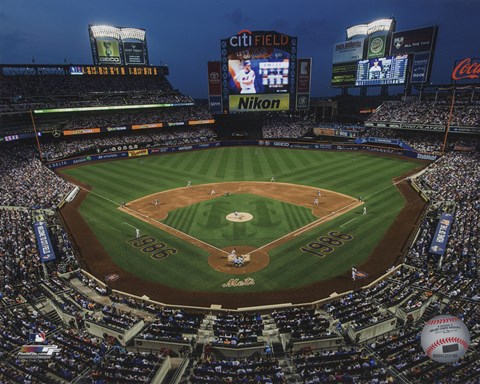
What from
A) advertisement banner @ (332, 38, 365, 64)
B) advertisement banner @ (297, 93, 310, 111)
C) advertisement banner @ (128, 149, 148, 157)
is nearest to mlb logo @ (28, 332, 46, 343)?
advertisement banner @ (128, 149, 148, 157)

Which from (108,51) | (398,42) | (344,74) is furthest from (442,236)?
(108,51)

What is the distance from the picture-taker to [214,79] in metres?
72.9

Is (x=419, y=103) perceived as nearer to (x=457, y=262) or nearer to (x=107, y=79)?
(x=457, y=262)

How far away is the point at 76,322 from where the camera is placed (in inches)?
686

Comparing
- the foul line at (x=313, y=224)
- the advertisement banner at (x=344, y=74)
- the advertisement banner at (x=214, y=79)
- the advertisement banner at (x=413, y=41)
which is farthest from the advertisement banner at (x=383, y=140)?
the foul line at (x=313, y=224)

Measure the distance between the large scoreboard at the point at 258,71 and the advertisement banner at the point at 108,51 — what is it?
79.5 ft

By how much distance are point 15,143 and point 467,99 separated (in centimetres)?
8195

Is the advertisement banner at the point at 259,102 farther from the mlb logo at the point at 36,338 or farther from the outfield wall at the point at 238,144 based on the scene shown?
the mlb logo at the point at 36,338

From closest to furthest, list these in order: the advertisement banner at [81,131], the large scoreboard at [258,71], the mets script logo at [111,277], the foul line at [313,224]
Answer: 1. the mets script logo at [111,277]
2. the foul line at [313,224]
3. the advertisement banner at [81,131]
4. the large scoreboard at [258,71]

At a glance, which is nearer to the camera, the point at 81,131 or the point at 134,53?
the point at 81,131

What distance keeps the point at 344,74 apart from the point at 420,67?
53.9 ft

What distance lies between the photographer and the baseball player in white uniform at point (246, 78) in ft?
233

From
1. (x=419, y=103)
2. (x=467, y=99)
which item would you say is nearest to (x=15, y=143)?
(x=419, y=103)

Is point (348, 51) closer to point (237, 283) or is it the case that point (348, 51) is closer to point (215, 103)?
point (215, 103)
